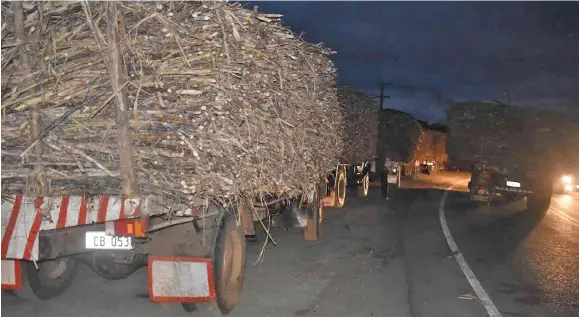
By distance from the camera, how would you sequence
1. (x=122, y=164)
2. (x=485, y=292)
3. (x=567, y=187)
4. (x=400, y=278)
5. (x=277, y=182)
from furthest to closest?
(x=567, y=187) → (x=400, y=278) → (x=485, y=292) → (x=277, y=182) → (x=122, y=164)

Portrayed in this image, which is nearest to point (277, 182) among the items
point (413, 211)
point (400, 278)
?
point (400, 278)

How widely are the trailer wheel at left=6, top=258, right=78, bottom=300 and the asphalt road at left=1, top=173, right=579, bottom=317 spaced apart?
0.44 ft

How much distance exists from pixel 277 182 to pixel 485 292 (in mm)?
3317

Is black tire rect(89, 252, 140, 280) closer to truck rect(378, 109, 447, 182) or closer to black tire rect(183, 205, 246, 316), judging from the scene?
black tire rect(183, 205, 246, 316)

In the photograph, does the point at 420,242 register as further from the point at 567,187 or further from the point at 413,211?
the point at 567,187

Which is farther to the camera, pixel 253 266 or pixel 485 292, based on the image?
pixel 253 266

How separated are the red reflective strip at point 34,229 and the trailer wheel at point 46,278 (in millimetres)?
1567

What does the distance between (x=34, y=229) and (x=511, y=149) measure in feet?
51.8

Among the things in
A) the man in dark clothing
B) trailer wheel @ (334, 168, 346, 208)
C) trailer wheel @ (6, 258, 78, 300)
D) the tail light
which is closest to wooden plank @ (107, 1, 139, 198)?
the tail light

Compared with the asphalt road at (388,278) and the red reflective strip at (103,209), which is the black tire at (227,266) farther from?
the red reflective strip at (103,209)

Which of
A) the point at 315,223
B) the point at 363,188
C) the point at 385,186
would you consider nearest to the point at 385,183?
the point at 385,186

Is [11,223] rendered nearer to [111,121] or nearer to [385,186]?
[111,121]

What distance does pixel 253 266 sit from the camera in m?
8.15

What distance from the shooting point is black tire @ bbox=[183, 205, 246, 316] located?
17.6ft
